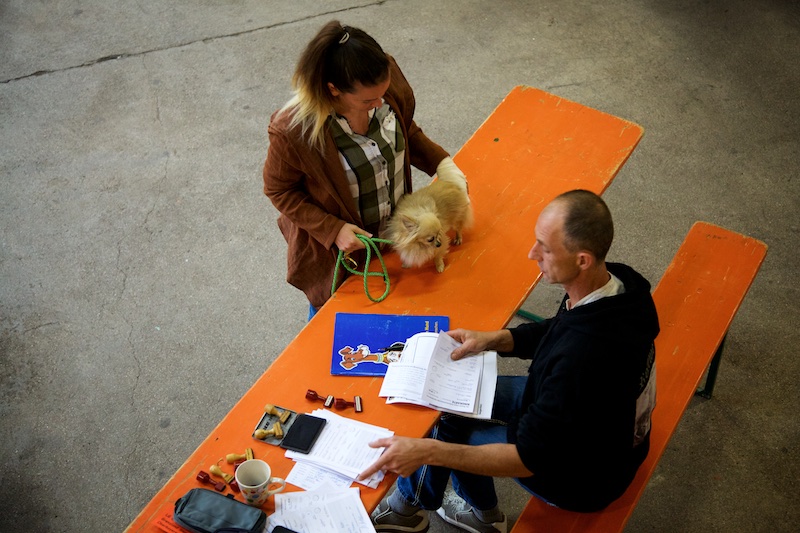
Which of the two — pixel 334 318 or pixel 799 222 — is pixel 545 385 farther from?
pixel 799 222

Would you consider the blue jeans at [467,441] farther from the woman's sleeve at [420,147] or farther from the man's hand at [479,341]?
the woman's sleeve at [420,147]

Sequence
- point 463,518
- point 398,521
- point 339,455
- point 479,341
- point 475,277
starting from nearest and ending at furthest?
point 339,455 < point 479,341 < point 475,277 < point 398,521 < point 463,518

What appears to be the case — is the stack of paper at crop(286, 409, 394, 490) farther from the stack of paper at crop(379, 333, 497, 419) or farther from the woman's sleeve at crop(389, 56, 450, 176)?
the woman's sleeve at crop(389, 56, 450, 176)

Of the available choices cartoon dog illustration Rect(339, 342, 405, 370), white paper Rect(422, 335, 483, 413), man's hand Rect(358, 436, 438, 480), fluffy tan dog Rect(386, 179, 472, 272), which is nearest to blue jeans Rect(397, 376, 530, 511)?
white paper Rect(422, 335, 483, 413)

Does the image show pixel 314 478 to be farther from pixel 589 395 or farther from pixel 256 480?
pixel 589 395

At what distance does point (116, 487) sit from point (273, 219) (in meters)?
1.69

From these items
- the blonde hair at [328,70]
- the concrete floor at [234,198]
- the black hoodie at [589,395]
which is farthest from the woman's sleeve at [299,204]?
the concrete floor at [234,198]

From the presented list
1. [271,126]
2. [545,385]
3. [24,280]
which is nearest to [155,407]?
[24,280]

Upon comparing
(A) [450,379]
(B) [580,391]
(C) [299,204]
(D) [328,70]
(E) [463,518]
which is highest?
(D) [328,70]

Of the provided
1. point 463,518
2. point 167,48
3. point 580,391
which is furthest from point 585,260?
point 167,48

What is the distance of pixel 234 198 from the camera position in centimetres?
428

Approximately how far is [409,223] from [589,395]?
0.96 meters

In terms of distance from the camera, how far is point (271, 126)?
93.7 inches

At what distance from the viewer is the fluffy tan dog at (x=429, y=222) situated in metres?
2.57
